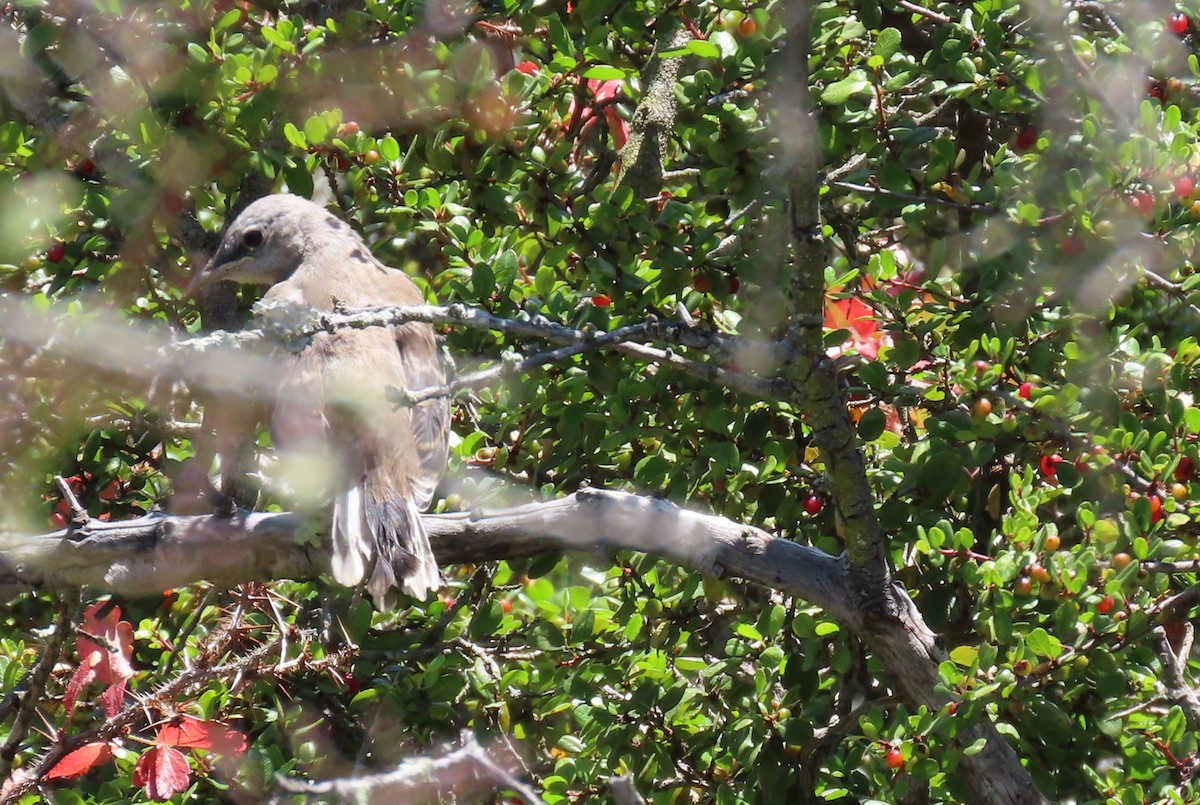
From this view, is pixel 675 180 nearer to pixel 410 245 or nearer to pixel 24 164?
pixel 410 245

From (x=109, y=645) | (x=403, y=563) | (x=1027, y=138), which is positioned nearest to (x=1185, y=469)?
(x=1027, y=138)

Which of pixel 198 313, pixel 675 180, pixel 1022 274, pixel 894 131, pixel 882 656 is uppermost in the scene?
pixel 894 131

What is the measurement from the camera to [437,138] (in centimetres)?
339

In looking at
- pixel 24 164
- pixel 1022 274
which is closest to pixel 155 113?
pixel 24 164

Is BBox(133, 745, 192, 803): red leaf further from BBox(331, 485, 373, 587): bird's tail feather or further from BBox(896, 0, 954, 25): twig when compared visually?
BBox(896, 0, 954, 25): twig

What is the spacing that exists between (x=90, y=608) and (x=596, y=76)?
2.28 meters

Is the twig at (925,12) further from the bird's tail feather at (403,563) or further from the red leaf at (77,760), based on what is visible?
the red leaf at (77,760)

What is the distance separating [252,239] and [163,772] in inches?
89.1

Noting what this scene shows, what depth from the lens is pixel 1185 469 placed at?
2.87 metres

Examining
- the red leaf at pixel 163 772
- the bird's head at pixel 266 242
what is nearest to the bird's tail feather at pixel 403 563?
the red leaf at pixel 163 772

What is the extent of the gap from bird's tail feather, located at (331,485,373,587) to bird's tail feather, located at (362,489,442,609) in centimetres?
4

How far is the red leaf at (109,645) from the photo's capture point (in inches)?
132

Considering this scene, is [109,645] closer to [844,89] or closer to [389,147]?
[389,147]

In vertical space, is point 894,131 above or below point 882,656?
above
